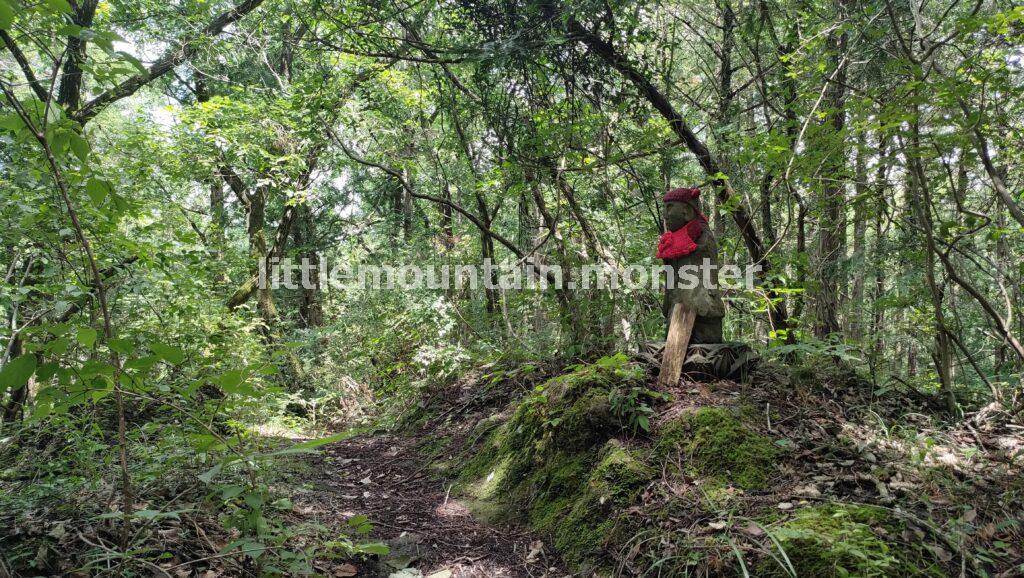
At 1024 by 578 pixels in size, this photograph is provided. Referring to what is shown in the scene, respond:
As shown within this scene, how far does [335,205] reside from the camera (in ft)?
51.0

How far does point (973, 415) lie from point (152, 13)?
11.5m

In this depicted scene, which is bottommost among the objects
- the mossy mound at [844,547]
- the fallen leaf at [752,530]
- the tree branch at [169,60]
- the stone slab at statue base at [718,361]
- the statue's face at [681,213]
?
the fallen leaf at [752,530]

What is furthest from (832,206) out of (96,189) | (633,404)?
(96,189)

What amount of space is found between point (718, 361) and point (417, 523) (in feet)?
8.31

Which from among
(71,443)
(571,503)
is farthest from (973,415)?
(71,443)

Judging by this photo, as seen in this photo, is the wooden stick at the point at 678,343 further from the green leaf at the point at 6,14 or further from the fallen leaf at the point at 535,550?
the green leaf at the point at 6,14

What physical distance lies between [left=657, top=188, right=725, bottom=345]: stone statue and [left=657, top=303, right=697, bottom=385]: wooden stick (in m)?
0.07

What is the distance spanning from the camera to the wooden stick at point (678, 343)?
3.88 metres

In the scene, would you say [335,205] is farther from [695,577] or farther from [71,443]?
[695,577]

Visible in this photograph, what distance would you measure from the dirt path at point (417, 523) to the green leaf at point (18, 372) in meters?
1.62

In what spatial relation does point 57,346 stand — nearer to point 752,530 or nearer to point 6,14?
point 6,14

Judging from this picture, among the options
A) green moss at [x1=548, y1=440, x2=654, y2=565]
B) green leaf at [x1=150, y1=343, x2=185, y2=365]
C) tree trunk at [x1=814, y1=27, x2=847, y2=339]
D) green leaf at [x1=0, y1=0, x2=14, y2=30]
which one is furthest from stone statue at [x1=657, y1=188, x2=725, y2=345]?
green leaf at [x1=0, y1=0, x2=14, y2=30]

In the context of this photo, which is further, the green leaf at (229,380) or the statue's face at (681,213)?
the statue's face at (681,213)

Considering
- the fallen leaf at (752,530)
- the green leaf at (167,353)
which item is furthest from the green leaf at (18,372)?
the fallen leaf at (752,530)
